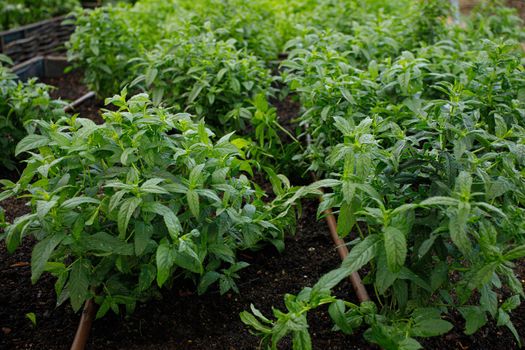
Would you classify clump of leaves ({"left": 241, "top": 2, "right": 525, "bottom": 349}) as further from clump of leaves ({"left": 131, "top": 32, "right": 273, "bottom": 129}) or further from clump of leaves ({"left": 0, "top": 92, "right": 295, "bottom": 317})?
clump of leaves ({"left": 131, "top": 32, "right": 273, "bottom": 129})

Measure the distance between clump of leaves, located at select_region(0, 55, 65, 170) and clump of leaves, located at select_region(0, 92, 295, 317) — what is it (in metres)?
1.24

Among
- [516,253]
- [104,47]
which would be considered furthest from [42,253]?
[104,47]

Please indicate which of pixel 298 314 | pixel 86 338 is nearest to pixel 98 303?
pixel 86 338

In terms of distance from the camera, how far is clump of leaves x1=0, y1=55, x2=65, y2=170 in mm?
3724

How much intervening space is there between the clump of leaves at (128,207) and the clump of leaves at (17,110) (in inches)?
48.8

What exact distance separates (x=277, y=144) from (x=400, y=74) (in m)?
1.10

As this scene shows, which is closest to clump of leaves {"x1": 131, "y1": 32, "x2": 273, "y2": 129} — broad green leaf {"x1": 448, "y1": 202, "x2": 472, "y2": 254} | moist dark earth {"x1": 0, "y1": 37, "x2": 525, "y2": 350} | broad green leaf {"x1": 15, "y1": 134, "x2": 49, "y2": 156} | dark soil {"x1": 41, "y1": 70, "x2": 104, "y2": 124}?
dark soil {"x1": 41, "y1": 70, "x2": 104, "y2": 124}

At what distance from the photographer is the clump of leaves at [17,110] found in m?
3.72

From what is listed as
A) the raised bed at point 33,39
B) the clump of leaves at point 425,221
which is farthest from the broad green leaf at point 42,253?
the raised bed at point 33,39

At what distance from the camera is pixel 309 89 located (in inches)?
133

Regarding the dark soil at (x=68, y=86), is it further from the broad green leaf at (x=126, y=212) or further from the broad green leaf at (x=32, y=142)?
the broad green leaf at (x=126, y=212)

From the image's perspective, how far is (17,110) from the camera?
12.2 ft

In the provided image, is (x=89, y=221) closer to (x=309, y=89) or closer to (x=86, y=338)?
(x=86, y=338)

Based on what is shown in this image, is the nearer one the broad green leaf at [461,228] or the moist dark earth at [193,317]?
the broad green leaf at [461,228]
